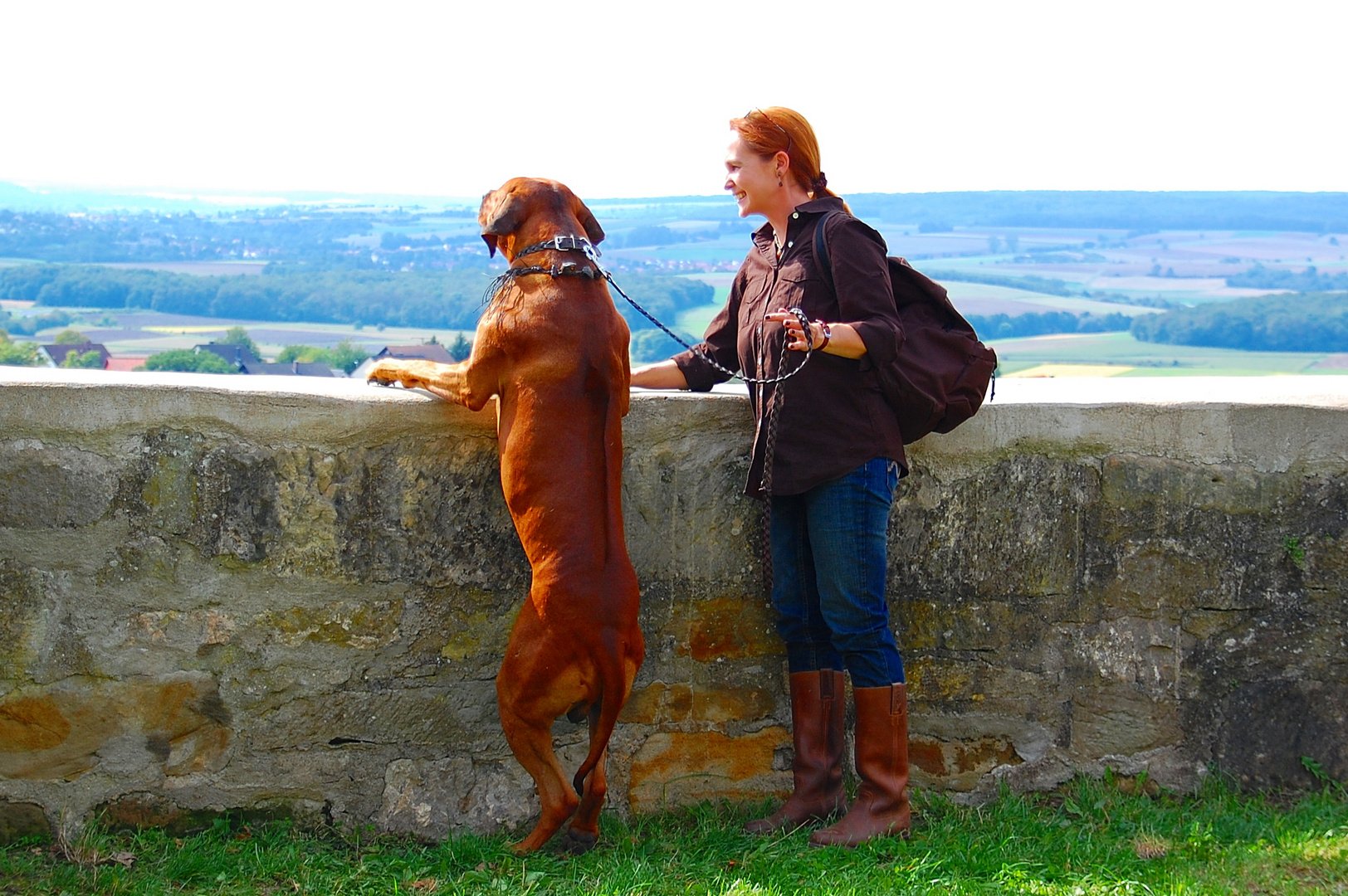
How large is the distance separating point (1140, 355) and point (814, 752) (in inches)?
763

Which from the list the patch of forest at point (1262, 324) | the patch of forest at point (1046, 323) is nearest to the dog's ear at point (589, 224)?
the patch of forest at point (1046, 323)

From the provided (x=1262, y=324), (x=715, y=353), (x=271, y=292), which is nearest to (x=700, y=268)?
(x=1262, y=324)

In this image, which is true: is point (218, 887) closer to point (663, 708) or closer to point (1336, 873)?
point (663, 708)

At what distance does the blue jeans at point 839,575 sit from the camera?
272 cm

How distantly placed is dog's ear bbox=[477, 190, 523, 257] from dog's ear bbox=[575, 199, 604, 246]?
0.16 metres

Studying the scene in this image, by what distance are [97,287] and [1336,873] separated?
28.6m

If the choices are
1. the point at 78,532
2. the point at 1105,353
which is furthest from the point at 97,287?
the point at 78,532

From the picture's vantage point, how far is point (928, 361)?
274 centimetres

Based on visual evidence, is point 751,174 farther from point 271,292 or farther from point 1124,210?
point 1124,210

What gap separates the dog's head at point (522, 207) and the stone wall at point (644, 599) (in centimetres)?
47

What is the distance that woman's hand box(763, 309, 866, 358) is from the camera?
8.18 ft

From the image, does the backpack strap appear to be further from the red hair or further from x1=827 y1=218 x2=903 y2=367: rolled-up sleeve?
the red hair

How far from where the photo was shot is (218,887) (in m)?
2.66

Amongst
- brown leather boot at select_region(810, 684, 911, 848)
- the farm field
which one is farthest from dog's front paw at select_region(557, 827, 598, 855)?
the farm field
